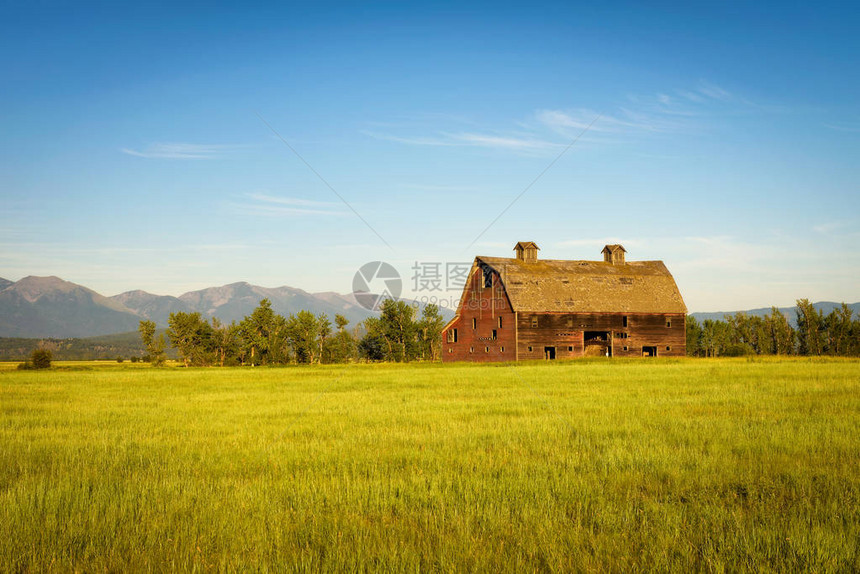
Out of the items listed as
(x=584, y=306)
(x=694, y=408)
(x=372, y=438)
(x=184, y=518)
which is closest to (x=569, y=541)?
(x=184, y=518)

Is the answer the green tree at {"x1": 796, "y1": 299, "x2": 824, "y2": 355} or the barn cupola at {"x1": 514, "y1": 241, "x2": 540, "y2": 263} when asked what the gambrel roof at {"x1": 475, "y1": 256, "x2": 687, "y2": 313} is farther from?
the green tree at {"x1": 796, "y1": 299, "x2": 824, "y2": 355}

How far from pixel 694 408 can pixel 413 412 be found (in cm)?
874

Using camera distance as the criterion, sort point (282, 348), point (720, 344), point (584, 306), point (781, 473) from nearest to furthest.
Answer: point (781, 473), point (584, 306), point (282, 348), point (720, 344)

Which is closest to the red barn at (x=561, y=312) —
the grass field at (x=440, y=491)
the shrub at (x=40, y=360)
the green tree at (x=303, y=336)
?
the green tree at (x=303, y=336)

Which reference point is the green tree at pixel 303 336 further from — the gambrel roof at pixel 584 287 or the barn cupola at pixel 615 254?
the barn cupola at pixel 615 254

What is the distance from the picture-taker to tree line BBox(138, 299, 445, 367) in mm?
80438

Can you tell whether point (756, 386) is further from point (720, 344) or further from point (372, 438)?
point (720, 344)

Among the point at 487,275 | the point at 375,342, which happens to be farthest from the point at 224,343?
the point at 487,275

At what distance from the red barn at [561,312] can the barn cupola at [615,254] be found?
252cm

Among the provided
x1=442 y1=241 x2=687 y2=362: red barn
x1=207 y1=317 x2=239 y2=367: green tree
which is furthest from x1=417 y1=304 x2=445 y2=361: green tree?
x1=442 y1=241 x2=687 y2=362: red barn

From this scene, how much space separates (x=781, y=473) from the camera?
8.64 m

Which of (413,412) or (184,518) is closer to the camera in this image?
(184,518)

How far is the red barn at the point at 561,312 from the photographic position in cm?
6097

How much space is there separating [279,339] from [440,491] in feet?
252
